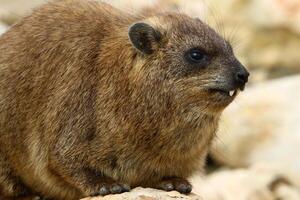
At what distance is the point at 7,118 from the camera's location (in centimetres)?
968

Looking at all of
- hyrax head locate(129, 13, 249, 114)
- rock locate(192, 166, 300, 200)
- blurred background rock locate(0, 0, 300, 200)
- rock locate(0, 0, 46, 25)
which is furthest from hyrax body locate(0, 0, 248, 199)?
rock locate(0, 0, 46, 25)

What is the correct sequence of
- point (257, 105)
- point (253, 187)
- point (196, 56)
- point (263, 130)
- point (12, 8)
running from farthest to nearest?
point (12, 8), point (257, 105), point (263, 130), point (253, 187), point (196, 56)

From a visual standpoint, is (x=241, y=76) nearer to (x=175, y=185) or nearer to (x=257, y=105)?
(x=175, y=185)

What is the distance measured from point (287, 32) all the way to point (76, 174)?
10644mm

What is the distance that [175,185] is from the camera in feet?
30.2

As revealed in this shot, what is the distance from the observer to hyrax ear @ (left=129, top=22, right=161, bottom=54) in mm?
9289

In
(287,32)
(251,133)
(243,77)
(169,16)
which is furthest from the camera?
(287,32)

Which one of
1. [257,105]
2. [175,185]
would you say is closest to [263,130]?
[257,105]

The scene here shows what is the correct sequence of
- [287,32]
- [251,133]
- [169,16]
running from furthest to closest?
1. [287,32]
2. [251,133]
3. [169,16]

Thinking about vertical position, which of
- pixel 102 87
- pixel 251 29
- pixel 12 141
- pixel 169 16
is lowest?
pixel 251 29

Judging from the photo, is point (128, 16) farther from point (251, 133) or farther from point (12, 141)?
point (251, 133)

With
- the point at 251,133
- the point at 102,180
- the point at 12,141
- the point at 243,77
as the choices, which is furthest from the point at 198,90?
the point at 251,133

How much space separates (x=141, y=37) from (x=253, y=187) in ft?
14.6

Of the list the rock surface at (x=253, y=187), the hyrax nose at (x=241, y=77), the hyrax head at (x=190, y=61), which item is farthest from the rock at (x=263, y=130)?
the hyrax nose at (x=241, y=77)
